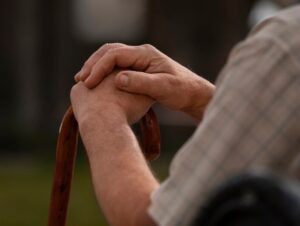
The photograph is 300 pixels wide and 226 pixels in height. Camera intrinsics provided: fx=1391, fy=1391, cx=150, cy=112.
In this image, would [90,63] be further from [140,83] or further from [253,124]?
[253,124]

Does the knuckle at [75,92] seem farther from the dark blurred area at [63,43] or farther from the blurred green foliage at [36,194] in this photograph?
the dark blurred area at [63,43]

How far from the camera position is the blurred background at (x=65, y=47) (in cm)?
1925

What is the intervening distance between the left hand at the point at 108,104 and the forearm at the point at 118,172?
2 cm

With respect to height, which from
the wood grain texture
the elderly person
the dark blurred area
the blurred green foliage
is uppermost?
the elderly person

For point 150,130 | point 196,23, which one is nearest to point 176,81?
point 150,130

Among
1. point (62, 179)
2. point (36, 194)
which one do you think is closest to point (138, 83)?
point (62, 179)

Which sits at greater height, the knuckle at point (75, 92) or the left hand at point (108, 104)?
the left hand at point (108, 104)

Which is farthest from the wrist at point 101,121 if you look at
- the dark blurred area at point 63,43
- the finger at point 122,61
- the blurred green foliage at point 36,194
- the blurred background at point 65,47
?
the dark blurred area at point 63,43

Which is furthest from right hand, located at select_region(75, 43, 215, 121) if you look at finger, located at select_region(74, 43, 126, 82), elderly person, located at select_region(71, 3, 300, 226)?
elderly person, located at select_region(71, 3, 300, 226)

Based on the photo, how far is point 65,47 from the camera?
2175cm

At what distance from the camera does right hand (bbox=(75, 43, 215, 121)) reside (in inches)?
115

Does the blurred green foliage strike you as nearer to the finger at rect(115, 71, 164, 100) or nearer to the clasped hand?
the clasped hand

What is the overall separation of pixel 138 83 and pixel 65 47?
62.0 ft

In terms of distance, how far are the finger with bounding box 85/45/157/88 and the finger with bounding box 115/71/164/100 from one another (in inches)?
1.7
